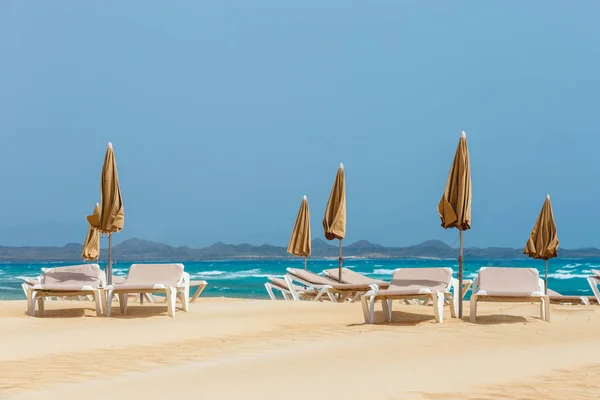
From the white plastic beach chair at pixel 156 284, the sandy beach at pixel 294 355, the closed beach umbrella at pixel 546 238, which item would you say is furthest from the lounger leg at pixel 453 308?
the closed beach umbrella at pixel 546 238

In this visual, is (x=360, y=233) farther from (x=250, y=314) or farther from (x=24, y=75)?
(x=250, y=314)

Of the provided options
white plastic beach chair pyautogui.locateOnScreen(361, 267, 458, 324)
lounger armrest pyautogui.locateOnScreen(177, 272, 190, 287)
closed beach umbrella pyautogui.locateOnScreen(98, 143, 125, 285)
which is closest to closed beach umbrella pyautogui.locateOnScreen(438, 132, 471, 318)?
white plastic beach chair pyautogui.locateOnScreen(361, 267, 458, 324)

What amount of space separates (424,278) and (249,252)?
72.9 metres

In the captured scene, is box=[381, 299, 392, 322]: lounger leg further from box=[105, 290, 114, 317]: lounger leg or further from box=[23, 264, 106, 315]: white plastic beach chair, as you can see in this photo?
box=[23, 264, 106, 315]: white plastic beach chair

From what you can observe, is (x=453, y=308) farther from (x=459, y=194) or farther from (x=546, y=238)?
(x=546, y=238)

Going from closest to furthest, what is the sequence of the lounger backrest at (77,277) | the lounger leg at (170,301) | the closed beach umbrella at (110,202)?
the lounger leg at (170,301)
the lounger backrest at (77,277)
the closed beach umbrella at (110,202)

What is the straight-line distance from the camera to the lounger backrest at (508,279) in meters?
8.97

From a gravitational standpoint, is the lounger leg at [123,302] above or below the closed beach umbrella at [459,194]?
below

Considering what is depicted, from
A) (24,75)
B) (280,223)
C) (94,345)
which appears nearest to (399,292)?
(94,345)

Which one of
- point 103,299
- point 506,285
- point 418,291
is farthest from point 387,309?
point 103,299

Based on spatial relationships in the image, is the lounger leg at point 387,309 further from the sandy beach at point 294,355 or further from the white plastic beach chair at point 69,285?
the white plastic beach chair at point 69,285

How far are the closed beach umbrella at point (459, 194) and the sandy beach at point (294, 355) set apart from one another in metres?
1.15

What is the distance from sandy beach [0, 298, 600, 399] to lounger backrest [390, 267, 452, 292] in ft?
1.33

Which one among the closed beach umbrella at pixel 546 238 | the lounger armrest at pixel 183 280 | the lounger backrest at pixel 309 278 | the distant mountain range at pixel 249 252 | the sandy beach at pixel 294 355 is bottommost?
the distant mountain range at pixel 249 252
